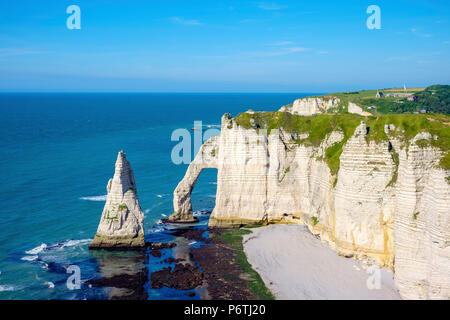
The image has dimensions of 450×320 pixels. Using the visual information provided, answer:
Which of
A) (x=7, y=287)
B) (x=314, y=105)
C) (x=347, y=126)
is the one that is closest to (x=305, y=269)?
(x=347, y=126)

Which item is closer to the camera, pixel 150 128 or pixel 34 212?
pixel 34 212

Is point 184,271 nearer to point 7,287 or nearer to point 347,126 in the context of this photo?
point 7,287

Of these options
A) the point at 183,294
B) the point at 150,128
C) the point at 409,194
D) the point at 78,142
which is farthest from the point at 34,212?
the point at 150,128

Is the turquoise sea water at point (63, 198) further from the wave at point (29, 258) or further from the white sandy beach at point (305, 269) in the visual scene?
the white sandy beach at point (305, 269)

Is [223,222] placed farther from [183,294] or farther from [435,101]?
[435,101]

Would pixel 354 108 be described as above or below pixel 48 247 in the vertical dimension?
above
